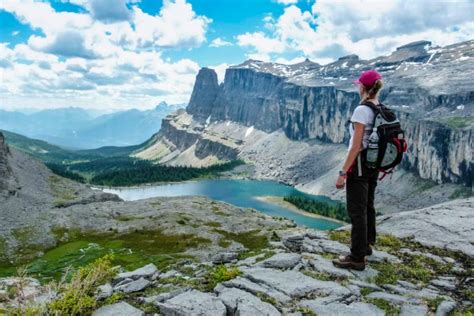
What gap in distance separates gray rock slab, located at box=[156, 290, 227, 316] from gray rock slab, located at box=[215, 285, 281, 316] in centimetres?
22

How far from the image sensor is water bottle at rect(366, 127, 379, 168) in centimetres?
1364

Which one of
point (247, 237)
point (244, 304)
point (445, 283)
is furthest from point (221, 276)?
point (247, 237)

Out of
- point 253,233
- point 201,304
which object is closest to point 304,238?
point 201,304

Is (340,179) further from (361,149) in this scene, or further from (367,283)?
(367,283)

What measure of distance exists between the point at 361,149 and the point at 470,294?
567cm

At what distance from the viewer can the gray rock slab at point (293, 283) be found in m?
12.3

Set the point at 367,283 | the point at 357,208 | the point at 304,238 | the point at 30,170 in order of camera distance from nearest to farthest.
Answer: the point at 367,283, the point at 357,208, the point at 304,238, the point at 30,170

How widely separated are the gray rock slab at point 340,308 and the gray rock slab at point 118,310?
14.9 feet

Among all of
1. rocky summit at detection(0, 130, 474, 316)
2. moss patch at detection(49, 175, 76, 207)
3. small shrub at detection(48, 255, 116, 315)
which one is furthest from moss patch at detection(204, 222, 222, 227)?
small shrub at detection(48, 255, 116, 315)

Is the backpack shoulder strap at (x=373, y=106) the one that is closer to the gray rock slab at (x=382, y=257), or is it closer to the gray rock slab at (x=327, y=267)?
the gray rock slab at (x=327, y=267)

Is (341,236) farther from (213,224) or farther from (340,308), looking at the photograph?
(213,224)

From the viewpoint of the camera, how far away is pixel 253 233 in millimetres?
90125

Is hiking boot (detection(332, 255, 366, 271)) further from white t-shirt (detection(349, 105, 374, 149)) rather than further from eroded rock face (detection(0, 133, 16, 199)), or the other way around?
eroded rock face (detection(0, 133, 16, 199))

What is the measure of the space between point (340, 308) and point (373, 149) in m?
5.36
